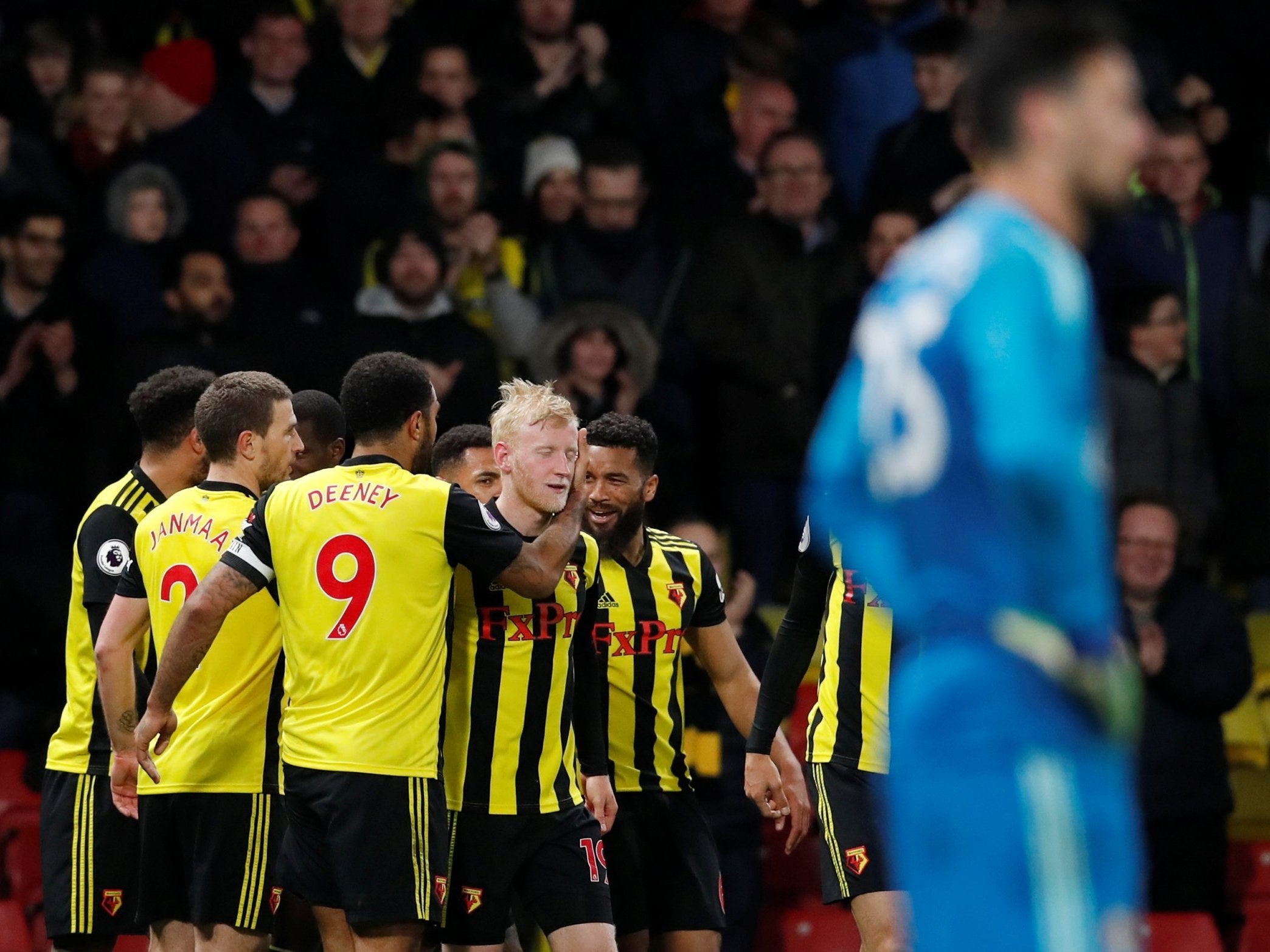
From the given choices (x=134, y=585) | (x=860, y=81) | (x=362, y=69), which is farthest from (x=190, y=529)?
(x=860, y=81)

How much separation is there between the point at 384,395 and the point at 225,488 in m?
0.86

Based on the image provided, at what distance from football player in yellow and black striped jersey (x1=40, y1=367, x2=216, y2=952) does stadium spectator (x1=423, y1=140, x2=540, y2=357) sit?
3471 mm

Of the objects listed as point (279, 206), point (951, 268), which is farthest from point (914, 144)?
point (951, 268)

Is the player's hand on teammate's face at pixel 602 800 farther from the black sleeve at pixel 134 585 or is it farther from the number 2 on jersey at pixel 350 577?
the black sleeve at pixel 134 585

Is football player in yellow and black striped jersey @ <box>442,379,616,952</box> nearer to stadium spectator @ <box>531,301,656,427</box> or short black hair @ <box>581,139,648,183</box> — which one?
stadium spectator @ <box>531,301,656,427</box>

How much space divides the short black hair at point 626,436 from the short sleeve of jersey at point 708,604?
0.43m

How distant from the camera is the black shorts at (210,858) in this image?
6215mm

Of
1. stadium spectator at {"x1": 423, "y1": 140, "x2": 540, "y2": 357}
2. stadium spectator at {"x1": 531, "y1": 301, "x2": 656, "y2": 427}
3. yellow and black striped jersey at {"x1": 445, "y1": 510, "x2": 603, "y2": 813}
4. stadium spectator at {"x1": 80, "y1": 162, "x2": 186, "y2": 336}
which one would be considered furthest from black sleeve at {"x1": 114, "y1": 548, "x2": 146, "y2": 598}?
stadium spectator at {"x1": 423, "y1": 140, "x2": 540, "y2": 357}

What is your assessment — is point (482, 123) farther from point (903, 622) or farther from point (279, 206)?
point (903, 622)

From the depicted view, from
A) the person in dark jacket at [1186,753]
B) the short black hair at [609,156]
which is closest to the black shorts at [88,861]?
the person in dark jacket at [1186,753]

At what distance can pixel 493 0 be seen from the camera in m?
11.9

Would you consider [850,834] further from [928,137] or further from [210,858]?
[928,137]

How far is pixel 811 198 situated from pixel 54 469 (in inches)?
167

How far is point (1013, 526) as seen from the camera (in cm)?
274
